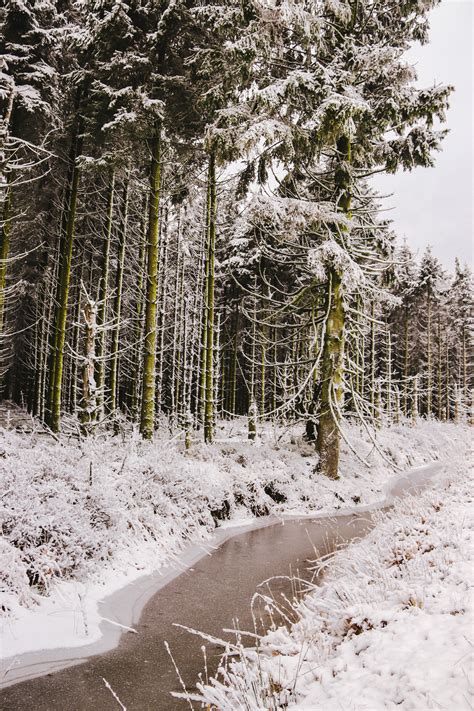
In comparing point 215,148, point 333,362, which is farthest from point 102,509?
point 215,148

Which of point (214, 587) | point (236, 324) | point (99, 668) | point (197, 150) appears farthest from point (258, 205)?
point (236, 324)

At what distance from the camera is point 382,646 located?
336 cm

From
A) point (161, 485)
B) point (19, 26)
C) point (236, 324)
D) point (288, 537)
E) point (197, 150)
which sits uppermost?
point (19, 26)

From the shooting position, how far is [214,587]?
6.88 metres

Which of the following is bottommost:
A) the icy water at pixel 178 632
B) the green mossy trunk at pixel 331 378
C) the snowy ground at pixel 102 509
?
the icy water at pixel 178 632

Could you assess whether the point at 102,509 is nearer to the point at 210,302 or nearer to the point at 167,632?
the point at 167,632

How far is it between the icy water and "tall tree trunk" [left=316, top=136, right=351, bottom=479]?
3.80 meters

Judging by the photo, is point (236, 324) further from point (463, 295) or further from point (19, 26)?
point (463, 295)

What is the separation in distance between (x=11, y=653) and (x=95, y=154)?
14533 mm

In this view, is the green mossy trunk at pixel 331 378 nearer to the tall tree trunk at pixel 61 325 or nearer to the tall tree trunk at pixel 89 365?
the tall tree trunk at pixel 89 365

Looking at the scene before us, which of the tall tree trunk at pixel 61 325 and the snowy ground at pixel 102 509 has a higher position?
the tall tree trunk at pixel 61 325

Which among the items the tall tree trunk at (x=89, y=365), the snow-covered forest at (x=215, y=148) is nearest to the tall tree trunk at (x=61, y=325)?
the snow-covered forest at (x=215, y=148)

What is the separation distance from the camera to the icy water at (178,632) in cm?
404

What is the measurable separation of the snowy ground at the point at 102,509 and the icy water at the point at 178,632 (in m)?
0.53
